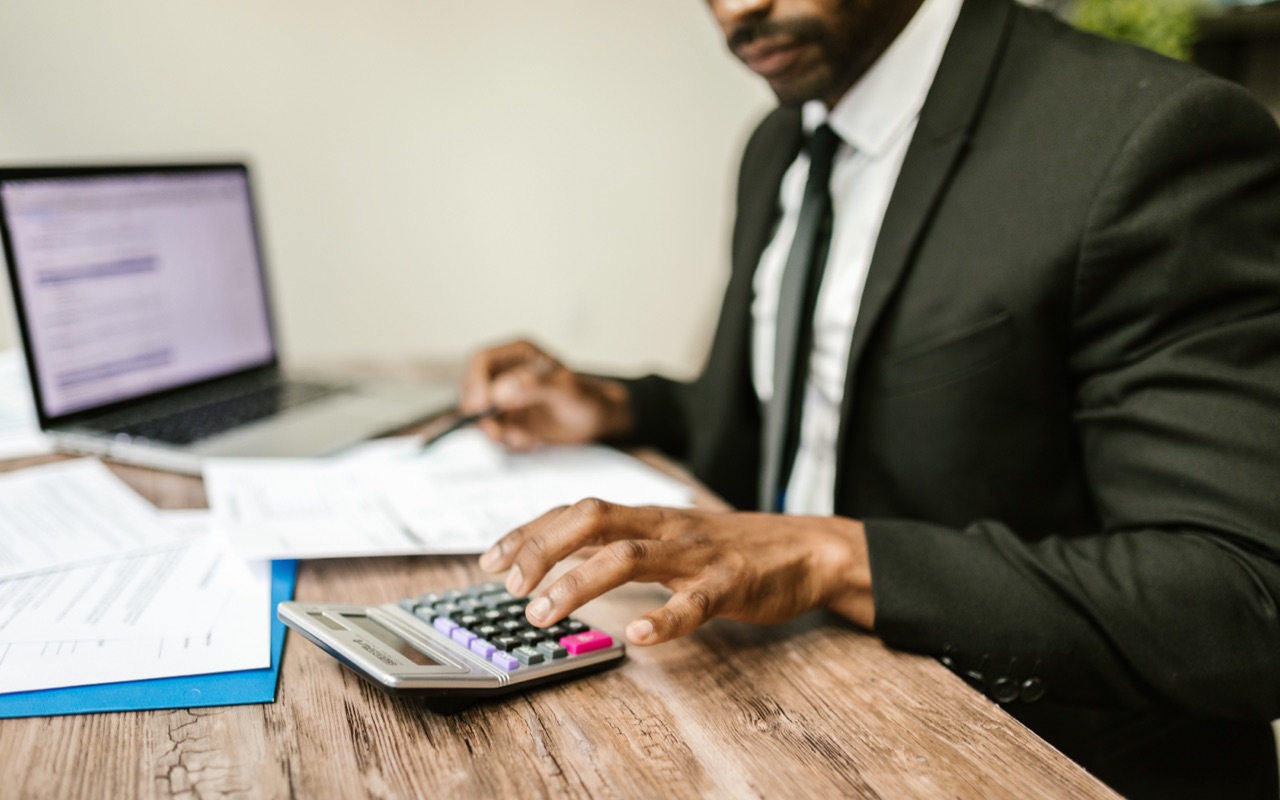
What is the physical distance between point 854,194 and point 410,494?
1.78 feet

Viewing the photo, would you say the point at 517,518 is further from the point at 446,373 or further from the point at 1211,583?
the point at 446,373

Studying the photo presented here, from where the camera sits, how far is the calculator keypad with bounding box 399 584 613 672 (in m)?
0.53

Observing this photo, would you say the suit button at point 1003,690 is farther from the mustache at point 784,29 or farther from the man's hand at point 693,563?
the mustache at point 784,29

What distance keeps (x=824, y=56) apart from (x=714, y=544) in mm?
534

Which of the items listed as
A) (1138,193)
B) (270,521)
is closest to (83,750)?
(270,521)

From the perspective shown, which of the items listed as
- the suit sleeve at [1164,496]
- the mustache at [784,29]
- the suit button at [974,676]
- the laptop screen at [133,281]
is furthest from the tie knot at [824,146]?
the laptop screen at [133,281]

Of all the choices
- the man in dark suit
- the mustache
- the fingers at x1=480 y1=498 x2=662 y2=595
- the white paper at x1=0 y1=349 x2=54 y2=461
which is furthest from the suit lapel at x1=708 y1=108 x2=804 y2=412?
the white paper at x1=0 y1=349 x2=54 y2=461

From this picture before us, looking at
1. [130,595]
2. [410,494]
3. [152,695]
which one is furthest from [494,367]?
[152,695]

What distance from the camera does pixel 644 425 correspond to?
3.70 ft

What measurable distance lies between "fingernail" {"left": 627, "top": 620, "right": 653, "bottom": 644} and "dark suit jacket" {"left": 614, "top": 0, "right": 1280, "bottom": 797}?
0.16 m

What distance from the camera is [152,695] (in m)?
0.50

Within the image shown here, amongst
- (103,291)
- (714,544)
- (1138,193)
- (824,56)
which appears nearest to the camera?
(714,544)

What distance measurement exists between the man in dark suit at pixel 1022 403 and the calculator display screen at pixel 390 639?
0.07 metres

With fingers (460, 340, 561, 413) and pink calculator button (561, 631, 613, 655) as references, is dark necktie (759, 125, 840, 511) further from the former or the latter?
pink calculator button (561, 631, 613, 655)
